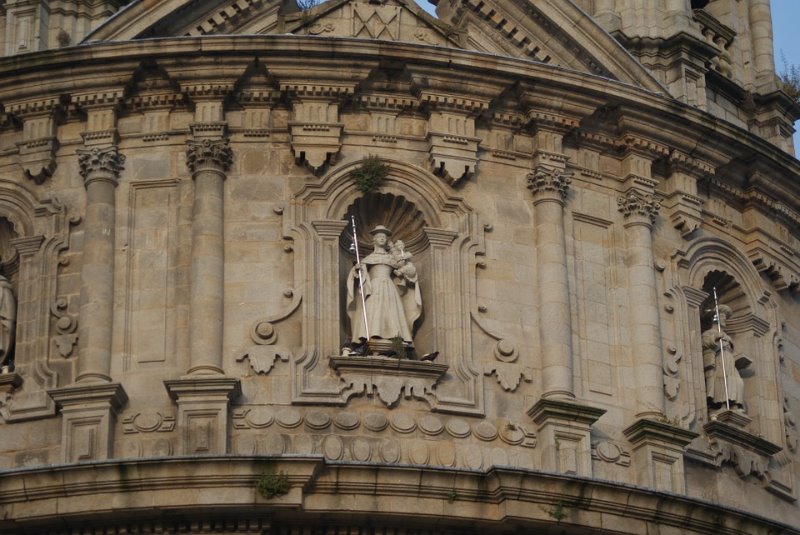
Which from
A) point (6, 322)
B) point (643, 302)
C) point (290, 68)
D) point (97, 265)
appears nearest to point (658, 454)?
point (643, 302)

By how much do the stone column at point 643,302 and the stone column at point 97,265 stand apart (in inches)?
270

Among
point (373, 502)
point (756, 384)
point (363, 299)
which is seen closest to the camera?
point (373, 502)

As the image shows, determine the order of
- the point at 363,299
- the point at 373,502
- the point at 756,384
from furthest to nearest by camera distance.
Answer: the point at 756,384
the point at 363,299
the point at 373,502

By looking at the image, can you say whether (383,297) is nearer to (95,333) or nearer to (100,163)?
(95,333)

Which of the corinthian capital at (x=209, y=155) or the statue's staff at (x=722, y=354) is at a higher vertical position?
the corinthian capital at (x=209, y=155)

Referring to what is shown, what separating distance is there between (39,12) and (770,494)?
11940 mm

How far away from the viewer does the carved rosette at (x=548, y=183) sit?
114 ft

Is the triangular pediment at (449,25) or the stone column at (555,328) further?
the triangular pediment at (449,25)

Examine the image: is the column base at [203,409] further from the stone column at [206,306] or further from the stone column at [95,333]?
the stone column at [95,333]

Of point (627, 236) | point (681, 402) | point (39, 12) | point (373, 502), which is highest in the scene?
point (39, 12)

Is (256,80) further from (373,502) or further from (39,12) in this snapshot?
(373,502)

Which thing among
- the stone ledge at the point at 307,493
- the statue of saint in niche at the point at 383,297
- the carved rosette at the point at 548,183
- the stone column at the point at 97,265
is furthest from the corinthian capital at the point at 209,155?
the stone ledge at the point at 307,493

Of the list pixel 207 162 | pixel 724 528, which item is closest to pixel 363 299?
pixel 207 162

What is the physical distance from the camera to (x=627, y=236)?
35.3 m
